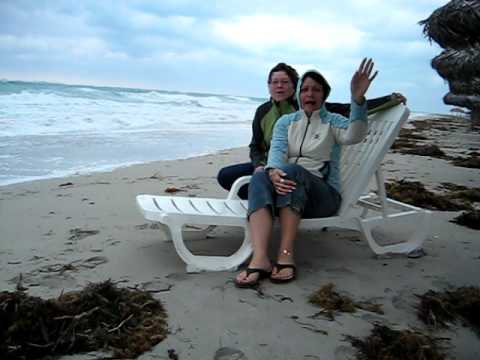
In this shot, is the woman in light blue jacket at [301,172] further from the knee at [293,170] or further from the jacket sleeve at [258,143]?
the jacket sleeve at [258,143]

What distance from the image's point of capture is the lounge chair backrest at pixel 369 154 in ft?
10.1

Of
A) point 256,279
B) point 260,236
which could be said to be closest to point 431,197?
point 260,236

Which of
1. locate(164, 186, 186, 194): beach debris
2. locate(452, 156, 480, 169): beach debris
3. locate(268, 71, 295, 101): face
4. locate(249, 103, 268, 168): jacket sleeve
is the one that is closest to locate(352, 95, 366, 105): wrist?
locate(268, 71, 295, 101): face

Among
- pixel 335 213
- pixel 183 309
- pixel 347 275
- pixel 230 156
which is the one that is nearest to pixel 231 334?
pixel 183 309

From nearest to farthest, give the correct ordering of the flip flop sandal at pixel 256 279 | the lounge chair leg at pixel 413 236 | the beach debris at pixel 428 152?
1. the flip flop sandal at pixel 256 279
2. the lounge chair leg at pixel 413 236
3. the beach debris at pixel 428 152

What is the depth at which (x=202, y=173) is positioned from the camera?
654 centimetres

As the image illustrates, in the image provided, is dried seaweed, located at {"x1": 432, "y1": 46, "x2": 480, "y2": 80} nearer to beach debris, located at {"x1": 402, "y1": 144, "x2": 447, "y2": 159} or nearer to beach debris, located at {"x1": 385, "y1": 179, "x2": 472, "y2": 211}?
beach debris, located at {"x1": 402, "y1": 144, "x2": 447, "y2": 159}

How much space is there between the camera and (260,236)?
9.10ft

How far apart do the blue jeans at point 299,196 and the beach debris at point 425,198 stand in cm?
219

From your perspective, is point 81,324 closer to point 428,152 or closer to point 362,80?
point 362,80

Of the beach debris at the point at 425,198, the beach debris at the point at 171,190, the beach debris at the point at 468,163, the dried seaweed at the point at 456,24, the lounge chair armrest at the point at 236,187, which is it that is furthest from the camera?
the beach debris at the point at 468,163

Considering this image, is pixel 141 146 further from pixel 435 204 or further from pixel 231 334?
pixel 231 334

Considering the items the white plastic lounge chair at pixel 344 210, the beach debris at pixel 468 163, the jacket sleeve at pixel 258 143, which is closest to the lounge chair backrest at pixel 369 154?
the white plastic lounge chair at pixel 344 210

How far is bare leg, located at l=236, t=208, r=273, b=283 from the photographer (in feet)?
8.93
